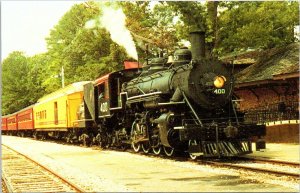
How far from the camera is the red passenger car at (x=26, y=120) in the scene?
35588 millimetres

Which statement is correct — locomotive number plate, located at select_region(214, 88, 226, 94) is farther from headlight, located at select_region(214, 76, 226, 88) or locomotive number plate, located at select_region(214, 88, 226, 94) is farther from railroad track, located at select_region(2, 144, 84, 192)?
railroad track, located at select_region(2, 144, 84, 192)

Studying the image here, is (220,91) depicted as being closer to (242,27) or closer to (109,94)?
(109,94)

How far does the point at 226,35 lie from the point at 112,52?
11.1m

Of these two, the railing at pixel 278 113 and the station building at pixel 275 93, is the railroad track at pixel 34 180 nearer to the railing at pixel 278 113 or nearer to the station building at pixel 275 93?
the station building at pixel 275 93

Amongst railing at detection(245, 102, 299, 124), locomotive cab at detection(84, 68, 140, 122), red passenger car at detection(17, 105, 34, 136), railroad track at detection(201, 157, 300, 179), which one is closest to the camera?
railroad track at detection(201, 157, 300, 179)

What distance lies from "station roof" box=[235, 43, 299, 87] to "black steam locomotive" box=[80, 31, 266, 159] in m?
5.66

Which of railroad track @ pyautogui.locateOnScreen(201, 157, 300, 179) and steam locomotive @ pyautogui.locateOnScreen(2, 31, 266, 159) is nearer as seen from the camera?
railroad track @ pyautogui.locateOnScreen(201, 157, 300, 179)

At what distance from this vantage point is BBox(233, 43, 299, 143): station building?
17797 mm

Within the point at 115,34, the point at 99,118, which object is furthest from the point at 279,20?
the point at 99,118

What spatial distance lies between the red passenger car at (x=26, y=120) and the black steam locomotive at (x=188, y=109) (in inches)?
850

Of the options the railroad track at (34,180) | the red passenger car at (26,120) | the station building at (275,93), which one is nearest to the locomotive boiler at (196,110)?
the railroad track at (34,180)

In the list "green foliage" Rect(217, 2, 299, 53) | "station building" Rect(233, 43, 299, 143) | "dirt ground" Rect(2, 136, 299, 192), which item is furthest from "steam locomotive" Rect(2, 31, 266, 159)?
"green foliage" Rect(217, 2, 299, 53)

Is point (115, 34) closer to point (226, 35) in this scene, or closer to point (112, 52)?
point (226, 35)

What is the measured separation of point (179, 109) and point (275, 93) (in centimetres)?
893
